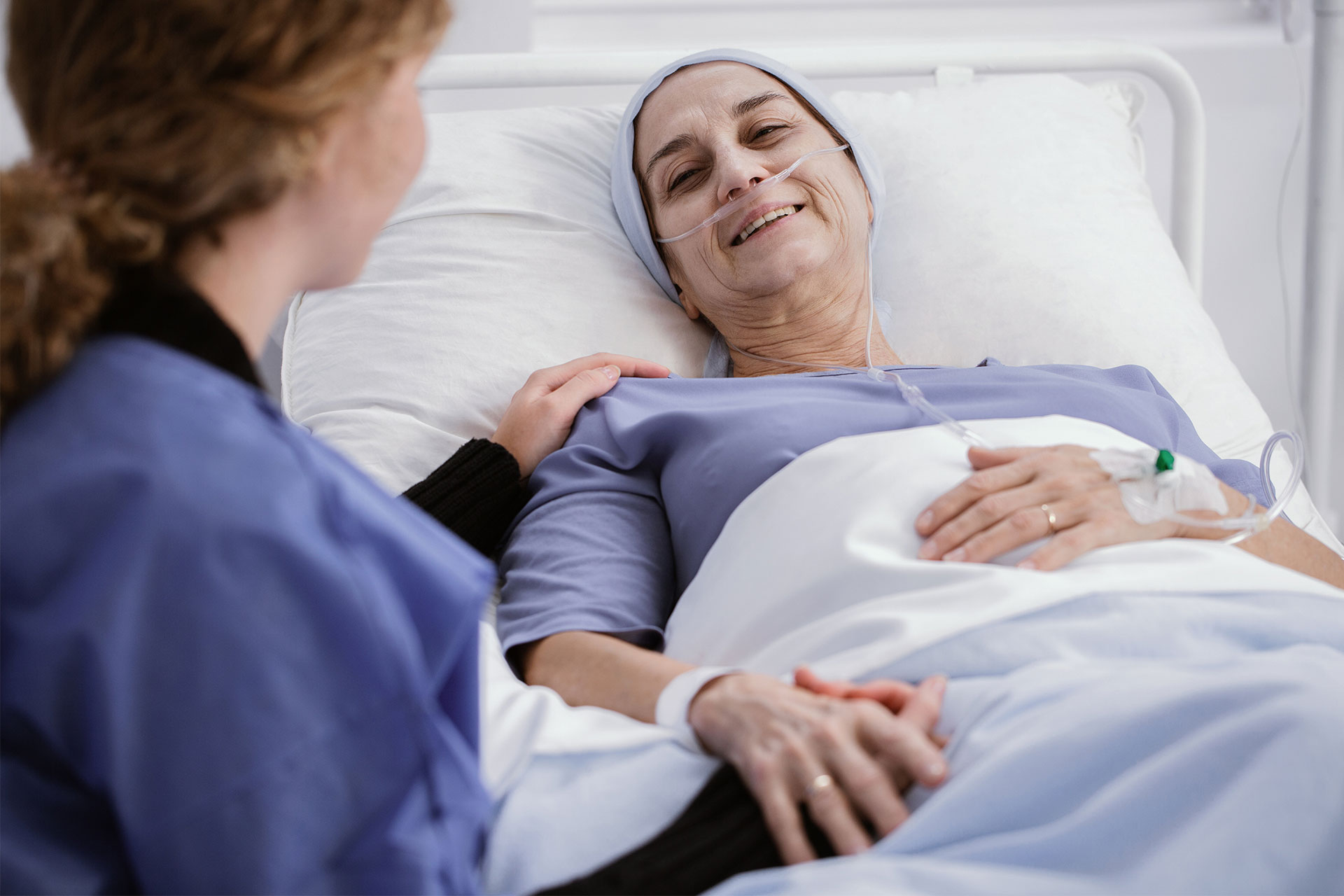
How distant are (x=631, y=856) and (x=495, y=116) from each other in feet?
4.77

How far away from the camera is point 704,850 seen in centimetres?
80

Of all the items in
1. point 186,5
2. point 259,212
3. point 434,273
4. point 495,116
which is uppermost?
point 186,5

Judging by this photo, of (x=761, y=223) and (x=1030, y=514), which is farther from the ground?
(x=761, y=223)

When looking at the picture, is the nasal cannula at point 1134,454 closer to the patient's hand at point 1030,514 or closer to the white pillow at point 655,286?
the patient's hand at point 1030,514

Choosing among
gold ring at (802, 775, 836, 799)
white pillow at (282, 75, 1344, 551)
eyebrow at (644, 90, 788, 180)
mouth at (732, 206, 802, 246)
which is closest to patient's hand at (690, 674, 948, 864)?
gold ring at (802, 775, 836, 799)

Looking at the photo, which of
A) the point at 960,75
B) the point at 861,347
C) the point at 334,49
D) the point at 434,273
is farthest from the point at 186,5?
the point at 960,75

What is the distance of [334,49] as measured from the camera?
626 millimetres

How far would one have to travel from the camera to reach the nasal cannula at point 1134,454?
117 centimetres

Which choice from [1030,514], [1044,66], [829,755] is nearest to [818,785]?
[829,755]

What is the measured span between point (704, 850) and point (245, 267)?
0.50 metres

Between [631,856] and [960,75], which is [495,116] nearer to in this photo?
[960,75]

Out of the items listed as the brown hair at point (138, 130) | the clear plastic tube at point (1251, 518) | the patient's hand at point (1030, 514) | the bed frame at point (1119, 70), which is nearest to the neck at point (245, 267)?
the brown hair at point (138, 130)

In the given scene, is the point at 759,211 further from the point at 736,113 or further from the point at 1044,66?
the point at 1044,66

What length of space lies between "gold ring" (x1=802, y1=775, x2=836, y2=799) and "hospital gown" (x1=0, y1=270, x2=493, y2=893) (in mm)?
309
